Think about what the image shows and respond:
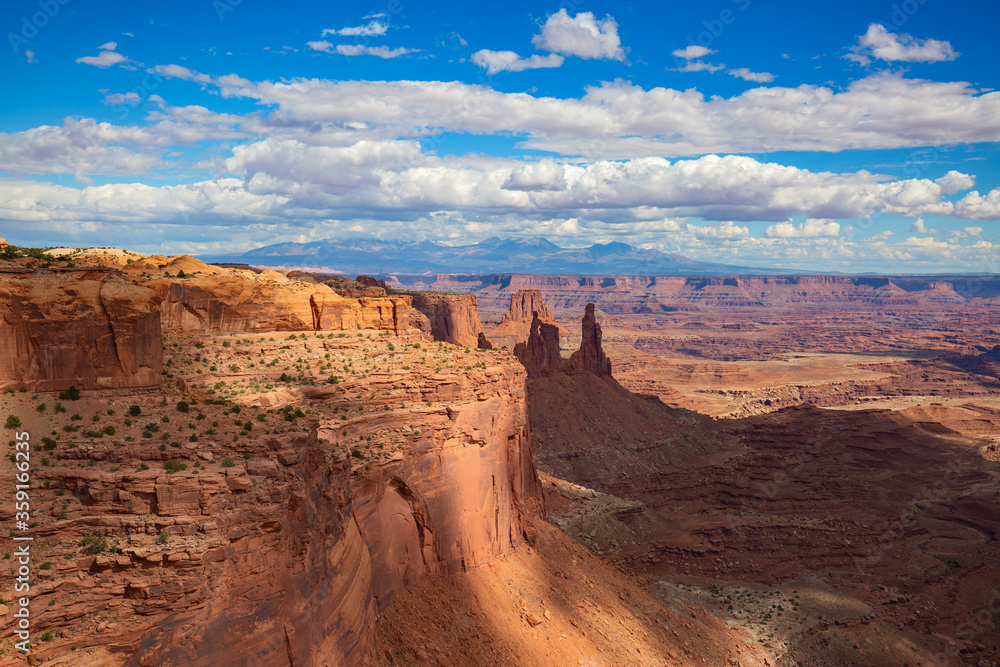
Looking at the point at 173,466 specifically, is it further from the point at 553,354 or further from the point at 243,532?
the point at 553,354

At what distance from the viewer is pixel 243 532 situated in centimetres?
1705

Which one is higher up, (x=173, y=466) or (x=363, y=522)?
(x=173, y=466)

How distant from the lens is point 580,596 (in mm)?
34938

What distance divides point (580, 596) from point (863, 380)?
517ft

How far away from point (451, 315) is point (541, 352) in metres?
27.1

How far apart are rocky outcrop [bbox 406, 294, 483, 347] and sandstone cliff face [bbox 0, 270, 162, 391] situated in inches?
3258

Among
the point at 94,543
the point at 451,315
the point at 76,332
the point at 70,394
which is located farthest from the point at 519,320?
the point at 94,543

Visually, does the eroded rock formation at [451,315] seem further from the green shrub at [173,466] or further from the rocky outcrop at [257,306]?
the green shrub at [173,466]

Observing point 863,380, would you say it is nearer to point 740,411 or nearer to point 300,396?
point 740,411

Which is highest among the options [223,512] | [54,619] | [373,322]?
[373,322]

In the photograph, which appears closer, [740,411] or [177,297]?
[177,297]

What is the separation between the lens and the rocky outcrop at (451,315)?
111000mm

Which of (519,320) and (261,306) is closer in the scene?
(261,306)

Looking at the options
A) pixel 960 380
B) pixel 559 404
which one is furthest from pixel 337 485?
pixel 960 380
